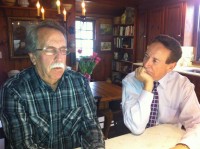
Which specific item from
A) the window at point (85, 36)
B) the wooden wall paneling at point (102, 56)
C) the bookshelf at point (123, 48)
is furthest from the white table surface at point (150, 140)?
the wooden wall paneling at point (102, 56)

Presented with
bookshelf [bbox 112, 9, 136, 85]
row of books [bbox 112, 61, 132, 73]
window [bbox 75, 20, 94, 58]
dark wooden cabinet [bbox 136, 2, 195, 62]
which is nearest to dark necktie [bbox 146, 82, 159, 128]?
dark wooden cabinet [bbox 136, 2, 195, 62]

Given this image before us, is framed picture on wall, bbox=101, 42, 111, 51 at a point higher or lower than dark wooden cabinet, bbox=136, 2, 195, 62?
lower

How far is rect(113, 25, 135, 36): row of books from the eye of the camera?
5.68 metres

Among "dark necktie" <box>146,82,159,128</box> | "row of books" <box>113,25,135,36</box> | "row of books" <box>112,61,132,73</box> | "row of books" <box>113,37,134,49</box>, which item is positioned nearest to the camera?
"dark necktie" <box>146,82,159,128</box>

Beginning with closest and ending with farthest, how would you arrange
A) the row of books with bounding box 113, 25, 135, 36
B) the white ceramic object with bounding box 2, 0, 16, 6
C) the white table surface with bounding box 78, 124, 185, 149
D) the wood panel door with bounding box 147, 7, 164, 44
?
the white table surface with bounding box 78, 124, 185, 149 < the white ceramic object with bounding box 2, 0, 16, 6 < the wood panel door with bounding box 147, 7, 164, 44 < the row of books with bounding box 113, 25, 135, 36

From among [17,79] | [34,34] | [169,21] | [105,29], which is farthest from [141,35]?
[17,79]

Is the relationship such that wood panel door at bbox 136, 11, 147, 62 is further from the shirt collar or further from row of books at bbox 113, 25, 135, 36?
the shirt collar

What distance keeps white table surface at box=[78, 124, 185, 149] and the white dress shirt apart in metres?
0.07

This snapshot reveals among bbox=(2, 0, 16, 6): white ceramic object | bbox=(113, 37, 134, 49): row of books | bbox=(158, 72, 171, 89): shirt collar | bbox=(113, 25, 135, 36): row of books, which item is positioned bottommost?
bbox=(158, 72, 171, 89): shirt collar

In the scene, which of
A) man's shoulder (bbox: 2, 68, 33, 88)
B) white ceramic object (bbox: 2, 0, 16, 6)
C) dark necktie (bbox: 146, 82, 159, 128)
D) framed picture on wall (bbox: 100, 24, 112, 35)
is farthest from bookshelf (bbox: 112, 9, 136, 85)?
man's shoulder (bbox: 2, 68, 33, 88)

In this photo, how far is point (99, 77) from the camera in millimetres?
6598

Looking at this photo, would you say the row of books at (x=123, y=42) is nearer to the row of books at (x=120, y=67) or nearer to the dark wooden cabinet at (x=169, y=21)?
the row of books at (x=120, y=67)

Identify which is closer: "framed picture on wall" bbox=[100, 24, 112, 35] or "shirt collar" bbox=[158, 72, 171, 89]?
"shirt collar" bbox=[158, 72, 171, 89]

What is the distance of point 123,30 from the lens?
607 cm
